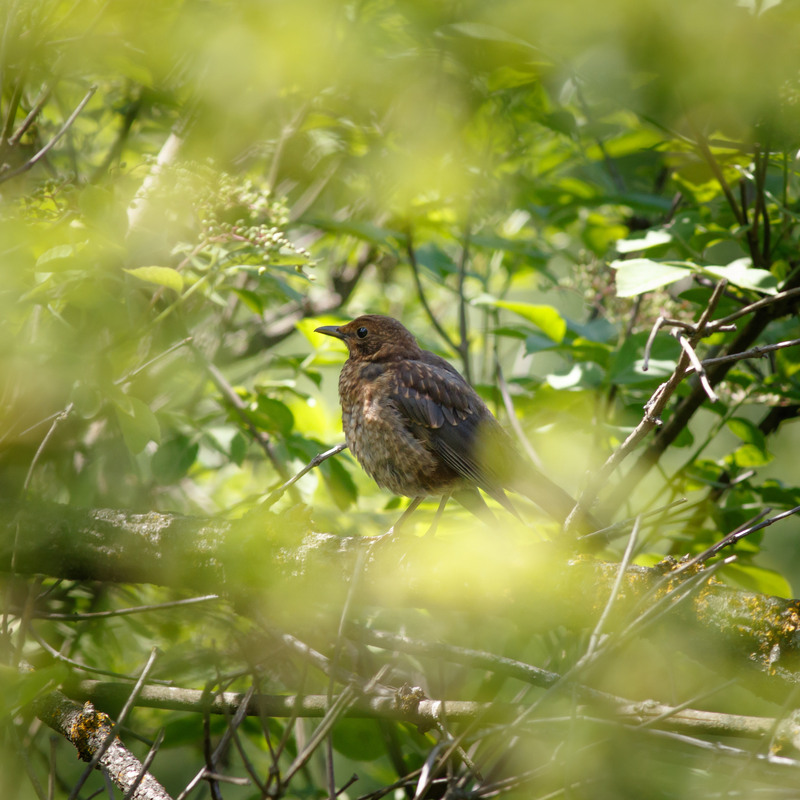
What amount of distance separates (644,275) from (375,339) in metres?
1.74

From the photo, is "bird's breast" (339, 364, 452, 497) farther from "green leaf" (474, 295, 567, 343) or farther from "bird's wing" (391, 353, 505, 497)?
"green leaf" (474, 295, 567, 343)

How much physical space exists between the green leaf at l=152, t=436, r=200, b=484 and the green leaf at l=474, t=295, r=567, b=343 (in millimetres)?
1384

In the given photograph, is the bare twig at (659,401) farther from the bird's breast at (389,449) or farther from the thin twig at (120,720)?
the bird's breast at (389,449)

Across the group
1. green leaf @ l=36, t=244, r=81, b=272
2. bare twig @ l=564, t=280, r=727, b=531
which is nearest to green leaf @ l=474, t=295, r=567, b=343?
bare twig @ l=564, t=280, r=727, b=531

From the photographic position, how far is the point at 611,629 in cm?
223

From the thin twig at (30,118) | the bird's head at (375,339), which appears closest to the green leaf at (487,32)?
the thin twig at (30,118)

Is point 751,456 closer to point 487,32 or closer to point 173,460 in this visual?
point 487,32

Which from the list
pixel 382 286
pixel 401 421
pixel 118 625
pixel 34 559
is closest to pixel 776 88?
pixel 401 421

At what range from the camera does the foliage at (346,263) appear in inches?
90.0

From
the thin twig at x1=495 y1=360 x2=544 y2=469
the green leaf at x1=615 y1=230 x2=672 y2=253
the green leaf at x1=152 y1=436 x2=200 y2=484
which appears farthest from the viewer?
the thin twig at x1=495 y1=360 x2=544 y2=469

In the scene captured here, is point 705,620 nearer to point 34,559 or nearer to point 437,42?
point 34,559

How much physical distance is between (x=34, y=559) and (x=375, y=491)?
89.1 inches

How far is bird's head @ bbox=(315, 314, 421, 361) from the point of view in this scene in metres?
3.92

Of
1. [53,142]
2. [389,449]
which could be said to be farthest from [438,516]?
[53,142]
